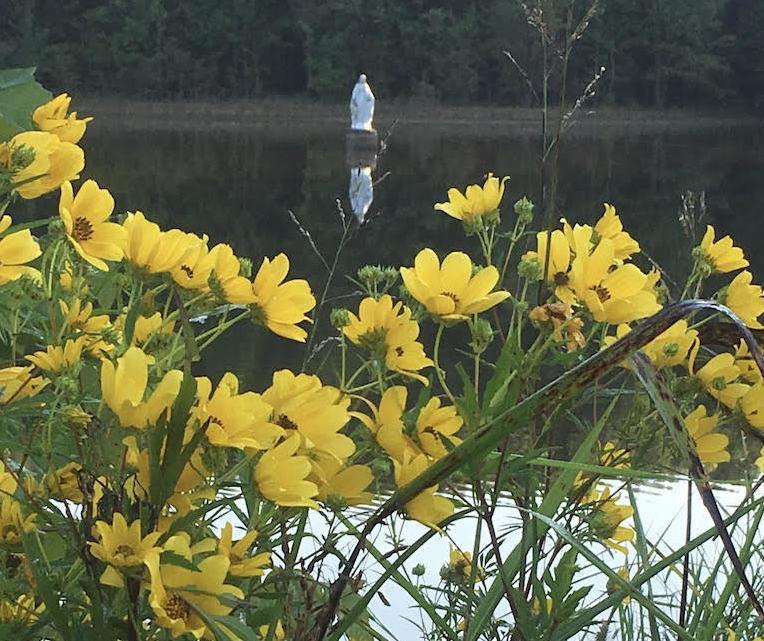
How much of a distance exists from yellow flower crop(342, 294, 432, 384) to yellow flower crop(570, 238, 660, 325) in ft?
0.28

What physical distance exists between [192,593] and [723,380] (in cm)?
28

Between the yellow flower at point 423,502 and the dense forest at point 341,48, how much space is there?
20469 mm

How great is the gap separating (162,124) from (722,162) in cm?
990

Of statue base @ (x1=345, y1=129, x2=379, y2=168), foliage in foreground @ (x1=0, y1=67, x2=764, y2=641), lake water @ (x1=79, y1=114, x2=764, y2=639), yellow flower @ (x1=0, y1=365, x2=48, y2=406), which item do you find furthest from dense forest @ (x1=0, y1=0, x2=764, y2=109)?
yellow flower @ (x1=0, y1=365, x2=48, y2=406)

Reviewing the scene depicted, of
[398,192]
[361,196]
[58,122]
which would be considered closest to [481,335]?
[58,122]

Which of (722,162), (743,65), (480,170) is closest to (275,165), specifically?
(480,170)

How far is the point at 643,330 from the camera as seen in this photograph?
1.12 feet

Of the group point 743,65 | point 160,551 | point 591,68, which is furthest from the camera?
point 743,65

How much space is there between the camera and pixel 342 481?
0.43 meters

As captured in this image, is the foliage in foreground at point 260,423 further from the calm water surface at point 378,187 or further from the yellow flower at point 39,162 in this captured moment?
the calm water surface at point 378,187

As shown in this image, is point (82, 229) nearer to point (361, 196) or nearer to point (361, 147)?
point (361, 196)

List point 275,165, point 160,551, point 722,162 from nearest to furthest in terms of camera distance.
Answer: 1. point 160,551
2. point 275,165
3. point 722,162

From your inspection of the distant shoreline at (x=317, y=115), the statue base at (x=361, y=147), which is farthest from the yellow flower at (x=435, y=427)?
the distant shoreline at (x=317, y=115)

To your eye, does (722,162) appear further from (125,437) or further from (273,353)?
(125,437)
